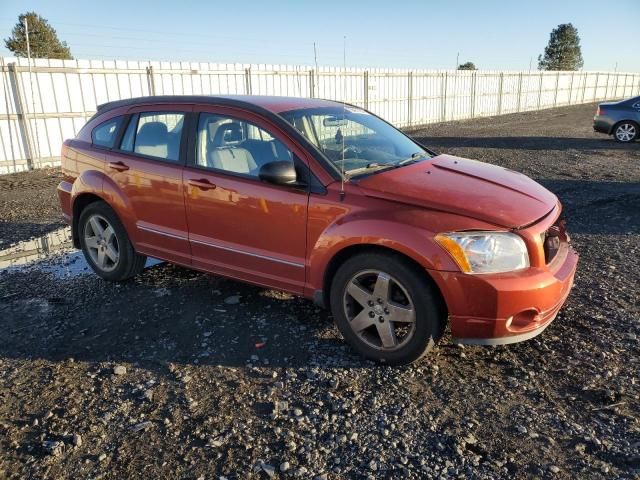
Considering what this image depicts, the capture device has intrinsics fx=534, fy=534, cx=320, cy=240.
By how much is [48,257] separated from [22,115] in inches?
302

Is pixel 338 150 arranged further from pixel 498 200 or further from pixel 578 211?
pixel 578 211

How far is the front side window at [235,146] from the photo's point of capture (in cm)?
398

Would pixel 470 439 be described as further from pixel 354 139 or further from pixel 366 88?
pixel 366 88

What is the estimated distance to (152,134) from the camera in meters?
4.72

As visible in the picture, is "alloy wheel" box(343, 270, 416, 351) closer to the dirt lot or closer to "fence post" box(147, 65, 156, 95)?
the dirt lot

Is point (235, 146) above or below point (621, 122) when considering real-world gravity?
above

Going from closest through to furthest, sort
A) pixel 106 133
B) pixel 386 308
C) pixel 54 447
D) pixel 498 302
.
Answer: pixel 54 447, pixel 498 302, pixel 386 308, pixel 106 133

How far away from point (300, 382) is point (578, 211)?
19.0 feet

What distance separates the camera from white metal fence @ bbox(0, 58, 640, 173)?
1207 centimetres

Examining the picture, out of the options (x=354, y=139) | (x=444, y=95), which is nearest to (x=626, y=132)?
(x=444, y=95)

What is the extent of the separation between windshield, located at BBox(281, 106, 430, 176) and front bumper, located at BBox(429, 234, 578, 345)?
113cm

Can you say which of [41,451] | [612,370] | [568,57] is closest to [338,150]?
[612,370]

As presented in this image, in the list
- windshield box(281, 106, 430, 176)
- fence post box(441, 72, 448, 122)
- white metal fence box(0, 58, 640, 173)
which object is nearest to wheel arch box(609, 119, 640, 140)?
white metal fence box(0, 58, 640, 173)

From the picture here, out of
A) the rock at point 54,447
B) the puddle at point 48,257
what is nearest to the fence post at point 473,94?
the puddle at point 48,257
